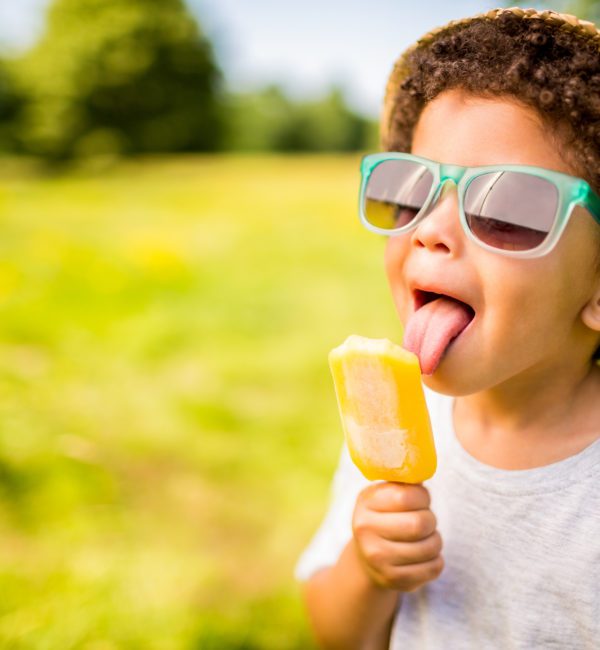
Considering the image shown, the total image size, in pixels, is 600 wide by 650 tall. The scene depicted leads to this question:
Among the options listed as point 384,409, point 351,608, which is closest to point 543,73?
point 384,409

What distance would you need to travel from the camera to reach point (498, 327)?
3.93 feet

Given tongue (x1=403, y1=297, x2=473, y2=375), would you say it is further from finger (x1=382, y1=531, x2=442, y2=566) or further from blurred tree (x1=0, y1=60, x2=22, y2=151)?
blurred tree (x1=0, y1=60, x2=22, y2=151)

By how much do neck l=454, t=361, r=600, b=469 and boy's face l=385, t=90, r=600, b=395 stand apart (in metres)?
0.12

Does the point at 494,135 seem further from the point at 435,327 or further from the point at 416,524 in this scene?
the point at 416,524

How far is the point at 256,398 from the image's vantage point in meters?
4.49

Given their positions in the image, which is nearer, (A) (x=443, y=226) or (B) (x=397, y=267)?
(A) (x=443, y=226)

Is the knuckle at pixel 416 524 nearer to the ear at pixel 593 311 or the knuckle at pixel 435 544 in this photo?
the knuckle at pixel 435 544

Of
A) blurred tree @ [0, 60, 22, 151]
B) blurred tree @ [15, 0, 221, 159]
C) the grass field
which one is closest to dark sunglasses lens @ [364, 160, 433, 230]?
the grass field

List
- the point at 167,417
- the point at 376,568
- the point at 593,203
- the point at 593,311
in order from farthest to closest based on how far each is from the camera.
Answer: the point at 167,417
the point at 376,568
the point at 593,311
the point at 593,203

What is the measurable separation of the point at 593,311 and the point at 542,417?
0.23 m

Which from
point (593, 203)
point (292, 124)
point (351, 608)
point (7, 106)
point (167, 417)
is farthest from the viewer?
point (292, 124)

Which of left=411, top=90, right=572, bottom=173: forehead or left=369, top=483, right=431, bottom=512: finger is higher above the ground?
left=411, top=90, right=572, bottom=173: forehead

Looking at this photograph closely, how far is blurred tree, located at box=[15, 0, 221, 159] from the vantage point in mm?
16031

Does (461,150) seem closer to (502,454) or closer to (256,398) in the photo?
(502,454)
